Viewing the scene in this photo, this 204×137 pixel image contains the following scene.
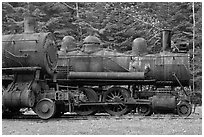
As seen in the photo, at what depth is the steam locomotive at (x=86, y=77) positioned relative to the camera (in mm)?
13227

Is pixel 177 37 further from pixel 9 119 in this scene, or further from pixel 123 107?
pixel 9 119

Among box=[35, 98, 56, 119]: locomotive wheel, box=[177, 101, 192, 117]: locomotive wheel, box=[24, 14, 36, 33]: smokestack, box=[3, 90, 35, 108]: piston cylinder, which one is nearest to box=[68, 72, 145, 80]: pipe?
box=[177, 101, 192, 117]: locomotive wheel

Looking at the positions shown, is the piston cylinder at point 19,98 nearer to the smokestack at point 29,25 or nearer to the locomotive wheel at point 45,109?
the locomotive wheel at point 45,109

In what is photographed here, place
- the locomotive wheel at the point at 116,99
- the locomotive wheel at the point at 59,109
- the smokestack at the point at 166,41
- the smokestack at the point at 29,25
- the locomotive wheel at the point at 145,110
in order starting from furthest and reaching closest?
the smokestack at the point at 166,41 < the locomotive wheel at the point at 145,110 < the locomotive wheel at the point at 116,99 < the locomotive wheel at the point at 59,109 < the smokestack at the point at 29,25

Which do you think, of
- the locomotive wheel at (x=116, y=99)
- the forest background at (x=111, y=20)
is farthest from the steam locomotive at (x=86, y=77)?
the forest background at (x=111, y=20)

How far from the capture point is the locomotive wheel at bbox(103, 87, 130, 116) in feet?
48.2

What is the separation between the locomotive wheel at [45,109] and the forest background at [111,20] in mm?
14935

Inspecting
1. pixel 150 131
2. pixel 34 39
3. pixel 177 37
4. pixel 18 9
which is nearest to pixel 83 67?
pixel 34 39

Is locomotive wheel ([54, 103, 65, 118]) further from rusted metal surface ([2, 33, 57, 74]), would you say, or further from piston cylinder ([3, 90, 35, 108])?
rusted metal surface ([2, 33, 57, 74])

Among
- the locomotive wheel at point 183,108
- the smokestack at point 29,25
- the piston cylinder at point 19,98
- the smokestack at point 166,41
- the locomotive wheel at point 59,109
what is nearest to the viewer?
the piston cylinder at point 19,98

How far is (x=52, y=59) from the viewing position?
46.0 ft

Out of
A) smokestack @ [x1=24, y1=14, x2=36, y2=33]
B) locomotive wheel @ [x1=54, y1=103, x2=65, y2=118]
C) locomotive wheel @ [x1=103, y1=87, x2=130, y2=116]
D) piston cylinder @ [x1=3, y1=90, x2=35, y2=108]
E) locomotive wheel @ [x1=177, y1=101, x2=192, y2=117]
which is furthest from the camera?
locomotive wheel @ [x1=103, y1=87, x2=130, y2=116]

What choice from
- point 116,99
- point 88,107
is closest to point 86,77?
point 88,107

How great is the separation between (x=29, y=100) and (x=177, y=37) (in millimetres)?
16498
